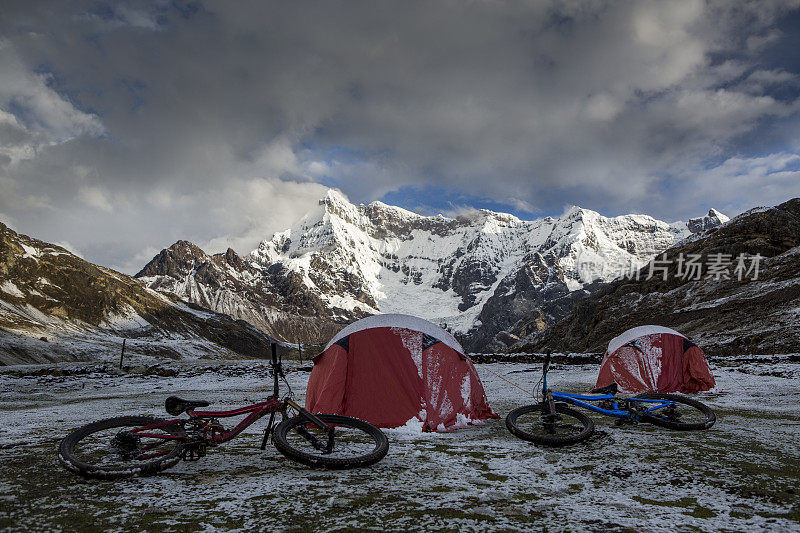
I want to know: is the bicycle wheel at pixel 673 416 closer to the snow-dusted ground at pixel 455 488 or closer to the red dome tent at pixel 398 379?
the snow-dusted ground at pixel 455 488

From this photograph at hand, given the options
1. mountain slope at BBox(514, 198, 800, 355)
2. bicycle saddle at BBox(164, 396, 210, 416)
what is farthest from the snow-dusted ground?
mountain slope at BBox(514, 198, 800, 355)

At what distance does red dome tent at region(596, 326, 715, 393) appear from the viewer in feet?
55.4

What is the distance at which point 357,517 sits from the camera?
411 cm

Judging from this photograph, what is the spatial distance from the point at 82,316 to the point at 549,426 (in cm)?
13239

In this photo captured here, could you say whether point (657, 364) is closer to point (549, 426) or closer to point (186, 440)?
point (549, 426)

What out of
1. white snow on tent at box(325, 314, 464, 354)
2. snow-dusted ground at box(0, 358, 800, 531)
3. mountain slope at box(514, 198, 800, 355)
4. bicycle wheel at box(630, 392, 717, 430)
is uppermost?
mountain slope at box(514, 198, 800, 355)

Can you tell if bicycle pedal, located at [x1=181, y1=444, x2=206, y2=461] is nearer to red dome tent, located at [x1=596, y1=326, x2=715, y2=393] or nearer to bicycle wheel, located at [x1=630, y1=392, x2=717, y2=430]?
bicycle wheel, located at [x1=630, y1=392, x2=717, y2=430]

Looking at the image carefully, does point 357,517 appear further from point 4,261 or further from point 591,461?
point 4,261

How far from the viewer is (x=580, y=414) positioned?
336 inches

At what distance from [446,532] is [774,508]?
135 inches

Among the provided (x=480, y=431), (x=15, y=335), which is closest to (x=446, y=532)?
(x=480, y=431)

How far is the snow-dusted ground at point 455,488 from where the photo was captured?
4.01 m
